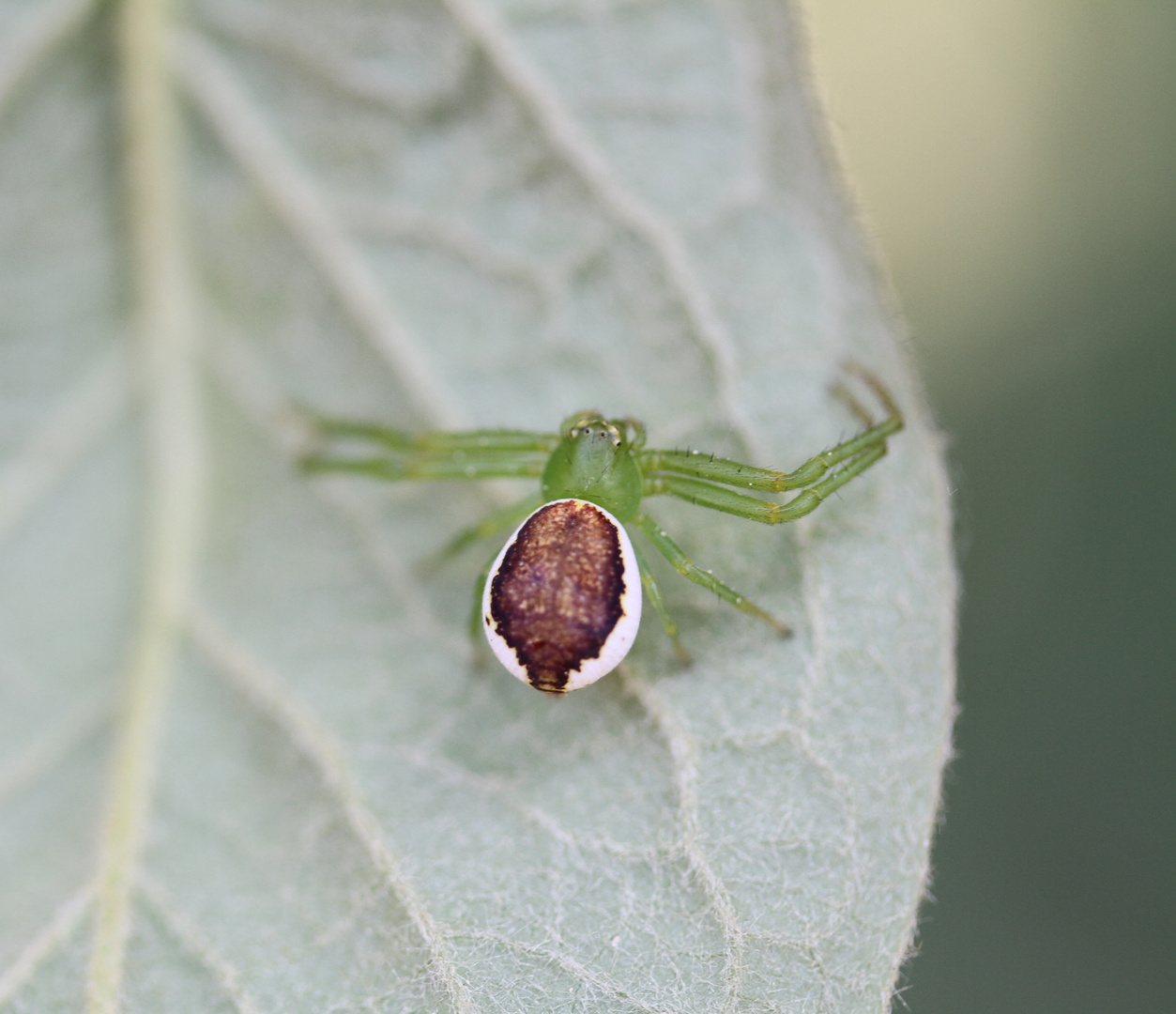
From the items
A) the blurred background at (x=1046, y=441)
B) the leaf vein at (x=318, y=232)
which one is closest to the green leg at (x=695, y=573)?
the leaf vein at (x=318, y=232)

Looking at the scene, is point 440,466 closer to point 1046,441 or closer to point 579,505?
point 579,505

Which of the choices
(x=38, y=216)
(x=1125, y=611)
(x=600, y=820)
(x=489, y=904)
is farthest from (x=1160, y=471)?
(x=38, y=216)

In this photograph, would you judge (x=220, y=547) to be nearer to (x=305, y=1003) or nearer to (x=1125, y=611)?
(x=305, y=1003)

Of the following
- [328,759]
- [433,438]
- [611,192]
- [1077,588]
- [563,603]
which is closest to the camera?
[563,603]

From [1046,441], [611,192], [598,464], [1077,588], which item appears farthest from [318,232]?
[1077,588]

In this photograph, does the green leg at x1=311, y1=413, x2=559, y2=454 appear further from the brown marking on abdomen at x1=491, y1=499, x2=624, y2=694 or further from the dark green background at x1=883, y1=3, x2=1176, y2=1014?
the dark green background at x1=883, y1=3, x2=1176, y2=1014

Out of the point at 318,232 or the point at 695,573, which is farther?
the point at 318,232

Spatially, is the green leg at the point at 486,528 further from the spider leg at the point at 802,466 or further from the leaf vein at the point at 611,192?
the leaf vein at the point at 611,192
